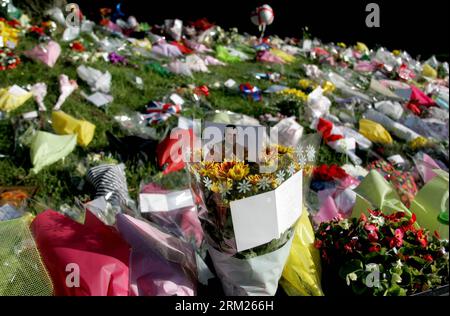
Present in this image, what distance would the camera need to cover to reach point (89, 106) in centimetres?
445

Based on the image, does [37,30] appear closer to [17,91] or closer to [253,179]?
[17,91]

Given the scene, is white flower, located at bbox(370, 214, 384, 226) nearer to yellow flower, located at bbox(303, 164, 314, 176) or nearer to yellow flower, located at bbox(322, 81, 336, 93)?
yellow flower, located at bbox(303, 164, 314, 176)

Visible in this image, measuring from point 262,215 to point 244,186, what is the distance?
118mm

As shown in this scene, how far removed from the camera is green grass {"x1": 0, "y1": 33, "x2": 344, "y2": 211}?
121 inches

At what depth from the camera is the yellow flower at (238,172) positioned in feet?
4.40

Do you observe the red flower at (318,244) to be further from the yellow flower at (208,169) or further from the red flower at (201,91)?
the red flower at (201,91)

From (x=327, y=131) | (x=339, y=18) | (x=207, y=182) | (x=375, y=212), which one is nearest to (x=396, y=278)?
(x=375, y=212)

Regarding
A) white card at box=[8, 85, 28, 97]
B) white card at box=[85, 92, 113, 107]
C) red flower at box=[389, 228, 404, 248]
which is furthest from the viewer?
white card at box=[85, 92, 113, 107]

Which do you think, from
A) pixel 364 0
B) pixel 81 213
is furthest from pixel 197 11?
pixel 81 213

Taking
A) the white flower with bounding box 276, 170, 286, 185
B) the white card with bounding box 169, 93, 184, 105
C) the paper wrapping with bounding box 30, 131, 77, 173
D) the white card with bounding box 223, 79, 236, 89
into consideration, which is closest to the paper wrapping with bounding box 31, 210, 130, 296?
the white flower with bounding box 276, 170, 286, 185

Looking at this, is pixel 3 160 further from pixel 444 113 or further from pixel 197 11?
pixel 197 11

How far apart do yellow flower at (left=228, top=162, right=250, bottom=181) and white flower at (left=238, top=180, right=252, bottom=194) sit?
0.02 metres

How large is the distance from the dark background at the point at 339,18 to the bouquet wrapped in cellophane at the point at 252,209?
9879 millimetres
